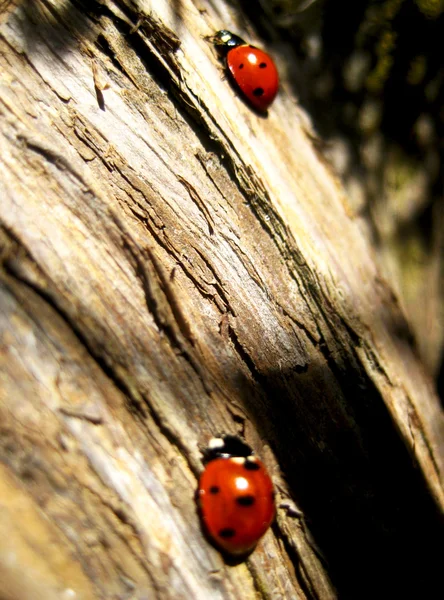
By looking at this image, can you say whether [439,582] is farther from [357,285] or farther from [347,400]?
[357,285]

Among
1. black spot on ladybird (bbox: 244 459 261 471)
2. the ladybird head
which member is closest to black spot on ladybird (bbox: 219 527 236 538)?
black spot on ladybird (bbox: 244 459 261 471)

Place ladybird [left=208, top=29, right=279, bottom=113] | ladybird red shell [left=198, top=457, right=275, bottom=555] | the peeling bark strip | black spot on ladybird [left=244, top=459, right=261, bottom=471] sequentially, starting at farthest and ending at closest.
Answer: ladybird [left=208, top=29, right=279, bottom=113] → black spot on ladybird [left=244, top=459, right=261, bottom=471] → ladybird red shell [left=198, top=457, right=275, bottom=555] → the peeling bark strip

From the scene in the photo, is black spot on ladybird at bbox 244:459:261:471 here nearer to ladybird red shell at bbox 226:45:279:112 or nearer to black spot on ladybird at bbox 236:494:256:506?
black spot on ladybird at bbox 236:494:256:506

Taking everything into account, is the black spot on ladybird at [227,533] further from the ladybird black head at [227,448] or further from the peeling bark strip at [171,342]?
the ladybird black head at [227,448]

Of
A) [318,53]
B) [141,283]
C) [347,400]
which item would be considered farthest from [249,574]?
[318,53]

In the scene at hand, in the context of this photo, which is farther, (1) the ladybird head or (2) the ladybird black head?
(1) the ladybird head

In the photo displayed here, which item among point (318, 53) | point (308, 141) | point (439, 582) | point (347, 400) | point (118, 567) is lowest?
point (439, 582)

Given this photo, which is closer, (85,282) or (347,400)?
(85,282)

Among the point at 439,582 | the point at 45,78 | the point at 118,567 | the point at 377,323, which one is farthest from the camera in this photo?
the point at 377,323
